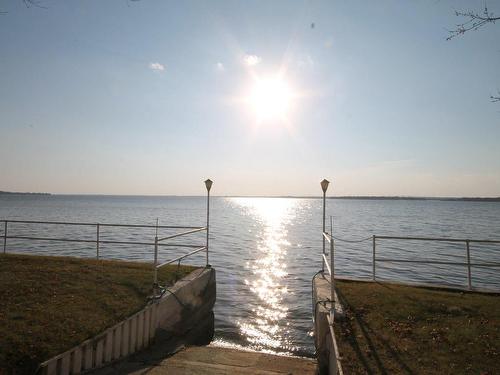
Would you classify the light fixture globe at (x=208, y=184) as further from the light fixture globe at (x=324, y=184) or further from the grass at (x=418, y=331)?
the grass at (x=418, y=331)

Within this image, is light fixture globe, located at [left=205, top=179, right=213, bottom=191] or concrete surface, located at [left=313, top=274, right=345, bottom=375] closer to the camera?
concrete surface, located at [left=313, top=274, right=345, bottom=375]

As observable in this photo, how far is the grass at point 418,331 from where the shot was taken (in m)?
5.18

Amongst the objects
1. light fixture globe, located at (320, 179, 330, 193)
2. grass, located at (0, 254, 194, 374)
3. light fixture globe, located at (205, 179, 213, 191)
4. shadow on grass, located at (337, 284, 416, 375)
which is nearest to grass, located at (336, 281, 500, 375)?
shadow on grass, located at (337, 284, 416, 375)

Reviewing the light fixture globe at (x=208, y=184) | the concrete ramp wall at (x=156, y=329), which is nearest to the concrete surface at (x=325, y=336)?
the concrete ramp wall at (x=156, y=329)

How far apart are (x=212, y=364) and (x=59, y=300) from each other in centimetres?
332

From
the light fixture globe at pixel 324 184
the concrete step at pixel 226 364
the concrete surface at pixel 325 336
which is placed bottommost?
the concrete step at pixel 226 364

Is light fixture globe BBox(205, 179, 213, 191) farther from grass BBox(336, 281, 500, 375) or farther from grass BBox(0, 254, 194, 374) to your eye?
grass BBox(336, 281, 500, 375)

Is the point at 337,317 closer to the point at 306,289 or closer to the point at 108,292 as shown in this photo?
the point at 108,292

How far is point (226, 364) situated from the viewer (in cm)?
670

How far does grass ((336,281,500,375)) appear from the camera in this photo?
5.18m

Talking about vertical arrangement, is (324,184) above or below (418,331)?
above

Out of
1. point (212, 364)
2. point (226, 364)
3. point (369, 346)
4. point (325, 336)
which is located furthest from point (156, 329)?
point (369, 346)

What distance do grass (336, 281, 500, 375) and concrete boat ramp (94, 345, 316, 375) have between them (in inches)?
51.2

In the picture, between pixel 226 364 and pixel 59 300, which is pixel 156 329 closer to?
pixel 226 364
